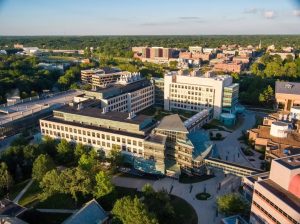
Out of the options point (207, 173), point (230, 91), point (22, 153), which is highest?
point (230, 91)

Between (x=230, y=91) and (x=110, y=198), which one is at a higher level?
(x=230, y=91)

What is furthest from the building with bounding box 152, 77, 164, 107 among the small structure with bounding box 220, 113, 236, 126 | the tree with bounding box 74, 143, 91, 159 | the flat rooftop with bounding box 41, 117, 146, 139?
the tree with bounding box 74, 143, 91, 159

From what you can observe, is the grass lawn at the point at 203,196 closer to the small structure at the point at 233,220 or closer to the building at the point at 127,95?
the small structure at the point at 233,220

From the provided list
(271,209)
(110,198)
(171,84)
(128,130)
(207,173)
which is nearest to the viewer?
(271,209)

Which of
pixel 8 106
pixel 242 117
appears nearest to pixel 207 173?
pixel 242 117

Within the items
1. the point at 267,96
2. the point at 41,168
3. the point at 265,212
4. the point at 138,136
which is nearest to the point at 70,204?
the point at 41,168

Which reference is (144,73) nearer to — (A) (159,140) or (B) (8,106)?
(B) (8,106)

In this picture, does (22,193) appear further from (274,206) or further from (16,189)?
(274,206)
